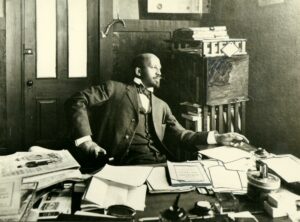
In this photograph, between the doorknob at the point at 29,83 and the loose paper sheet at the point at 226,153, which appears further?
the doorknob at the point at 29,83

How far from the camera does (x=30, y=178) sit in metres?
1.67

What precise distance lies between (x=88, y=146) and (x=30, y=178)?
844 mm

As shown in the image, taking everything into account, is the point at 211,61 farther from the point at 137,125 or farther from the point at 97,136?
the point at 97,136

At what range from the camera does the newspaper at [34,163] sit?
5.59 ft

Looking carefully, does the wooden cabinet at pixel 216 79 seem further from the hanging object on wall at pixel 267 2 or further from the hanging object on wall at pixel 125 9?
the hanging object on wall at pixel 125 9

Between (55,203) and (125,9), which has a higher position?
(125,9)

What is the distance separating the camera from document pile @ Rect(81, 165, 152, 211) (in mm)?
1514

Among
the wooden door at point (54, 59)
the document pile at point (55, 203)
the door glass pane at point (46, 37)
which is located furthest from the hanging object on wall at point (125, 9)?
the document pile at point (55, 203)

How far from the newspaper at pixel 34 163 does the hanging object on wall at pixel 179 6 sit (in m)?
2.19

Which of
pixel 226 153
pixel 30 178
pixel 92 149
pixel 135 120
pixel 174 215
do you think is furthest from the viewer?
pixel 135 120

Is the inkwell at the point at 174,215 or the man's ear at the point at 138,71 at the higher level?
the man's ear at the point at 138,71

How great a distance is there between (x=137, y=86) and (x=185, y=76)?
0.55 m

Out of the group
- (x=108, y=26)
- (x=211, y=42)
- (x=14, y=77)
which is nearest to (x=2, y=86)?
(x=14, y=77)

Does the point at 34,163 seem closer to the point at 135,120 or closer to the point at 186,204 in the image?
the point at 186,204
